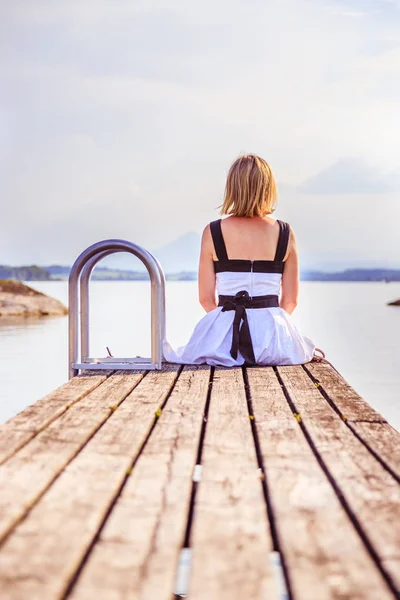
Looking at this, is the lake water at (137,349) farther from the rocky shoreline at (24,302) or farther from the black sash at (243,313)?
the black sash at (243,313)

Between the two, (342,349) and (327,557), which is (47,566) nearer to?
(327,557)

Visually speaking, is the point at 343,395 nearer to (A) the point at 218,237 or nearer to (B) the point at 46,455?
(A) the point at 218,237

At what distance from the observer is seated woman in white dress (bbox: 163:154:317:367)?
17.3ft

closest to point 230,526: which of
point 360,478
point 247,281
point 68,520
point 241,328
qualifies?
point 68,520

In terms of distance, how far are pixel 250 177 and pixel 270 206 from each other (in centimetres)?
34

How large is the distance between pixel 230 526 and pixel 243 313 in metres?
Answer: 3.41

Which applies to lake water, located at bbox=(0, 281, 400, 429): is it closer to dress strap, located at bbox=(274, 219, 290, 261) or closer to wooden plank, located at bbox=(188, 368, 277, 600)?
dress strap, located at bbox=(274, 219, 290, 261)

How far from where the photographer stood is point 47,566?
177 centimetres

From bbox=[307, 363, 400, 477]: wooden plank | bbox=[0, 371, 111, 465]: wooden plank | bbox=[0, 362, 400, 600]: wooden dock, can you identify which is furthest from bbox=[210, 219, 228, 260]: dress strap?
bbox=[0, 362, 400, 600]: wooden dock

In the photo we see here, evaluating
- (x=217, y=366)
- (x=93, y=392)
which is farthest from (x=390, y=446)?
(x=217, y=366)

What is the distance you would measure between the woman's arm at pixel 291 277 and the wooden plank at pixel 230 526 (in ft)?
8.31

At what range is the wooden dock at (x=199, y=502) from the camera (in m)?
1.72

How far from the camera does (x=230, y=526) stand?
2029mm

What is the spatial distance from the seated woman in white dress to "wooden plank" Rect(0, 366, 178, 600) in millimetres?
2144
